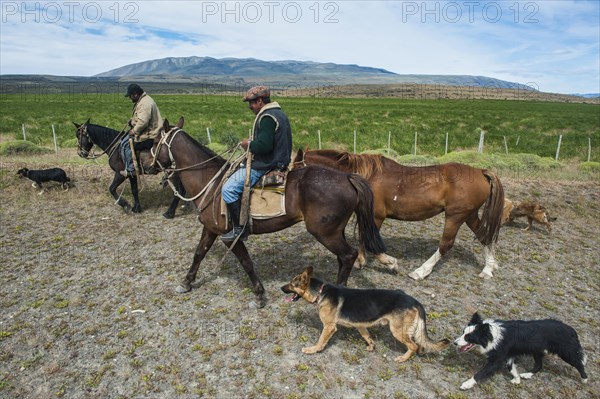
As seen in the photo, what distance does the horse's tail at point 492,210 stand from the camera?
23.4 ft

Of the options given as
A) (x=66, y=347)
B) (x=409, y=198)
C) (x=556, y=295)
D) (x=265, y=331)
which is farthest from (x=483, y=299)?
(x=66, y=347)

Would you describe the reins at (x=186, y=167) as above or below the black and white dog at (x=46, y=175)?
above

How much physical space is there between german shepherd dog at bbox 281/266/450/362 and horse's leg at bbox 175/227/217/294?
1.97m

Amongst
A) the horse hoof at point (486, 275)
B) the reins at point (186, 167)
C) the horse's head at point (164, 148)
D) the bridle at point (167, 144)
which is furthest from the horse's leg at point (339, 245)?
the horse hoof at point (486, 275)

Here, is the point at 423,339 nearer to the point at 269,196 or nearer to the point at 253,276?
the point at 253,276

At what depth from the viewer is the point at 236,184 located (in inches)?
234

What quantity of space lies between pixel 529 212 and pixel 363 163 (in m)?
4.86

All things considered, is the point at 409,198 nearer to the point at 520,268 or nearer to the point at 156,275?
the point at 520,268

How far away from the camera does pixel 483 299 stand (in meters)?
6.52

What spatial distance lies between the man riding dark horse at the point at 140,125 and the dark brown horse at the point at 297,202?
10.1ft

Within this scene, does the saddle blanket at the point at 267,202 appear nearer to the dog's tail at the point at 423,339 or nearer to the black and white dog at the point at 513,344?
the dog's tail at the point at 423,339

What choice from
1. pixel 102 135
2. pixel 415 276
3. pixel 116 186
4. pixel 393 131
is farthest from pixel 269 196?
pixel 393 131

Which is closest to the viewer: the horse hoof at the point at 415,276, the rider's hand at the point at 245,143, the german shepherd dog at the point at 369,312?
the german shepherd dog at the point at 369,312

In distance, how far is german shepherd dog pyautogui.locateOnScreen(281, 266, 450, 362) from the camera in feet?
15.6
